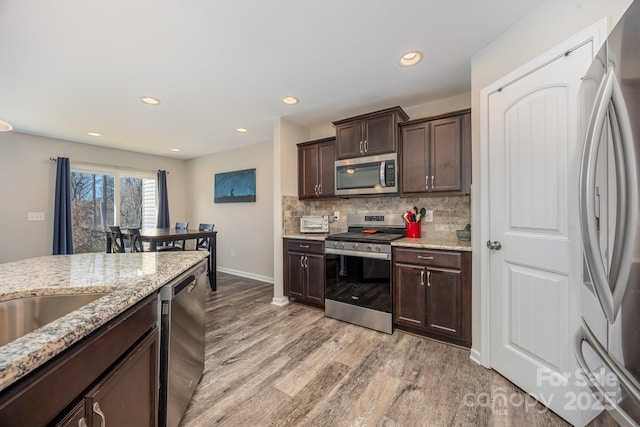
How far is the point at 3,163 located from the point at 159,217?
2.18 metres

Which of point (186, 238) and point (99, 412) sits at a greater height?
point (186, 238)

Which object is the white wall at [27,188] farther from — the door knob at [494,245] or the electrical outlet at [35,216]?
the door knob at [494,245]

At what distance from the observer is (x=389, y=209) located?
3.08 meters

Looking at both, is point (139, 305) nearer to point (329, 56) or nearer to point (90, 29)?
point (90, 29)

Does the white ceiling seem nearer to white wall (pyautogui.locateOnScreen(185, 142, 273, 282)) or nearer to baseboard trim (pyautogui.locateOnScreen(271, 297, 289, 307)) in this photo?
white wall (pyautogui.locateOnScreen(185, 142, 273, 282))

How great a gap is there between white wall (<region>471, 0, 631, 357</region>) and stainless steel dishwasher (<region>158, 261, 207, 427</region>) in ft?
6.59

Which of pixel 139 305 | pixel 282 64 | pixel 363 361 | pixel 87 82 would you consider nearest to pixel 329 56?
pixel 282 64

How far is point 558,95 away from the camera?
1.39m

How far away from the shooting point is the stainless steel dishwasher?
116cm

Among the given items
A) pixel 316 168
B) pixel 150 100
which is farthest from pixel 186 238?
pixel 316 168

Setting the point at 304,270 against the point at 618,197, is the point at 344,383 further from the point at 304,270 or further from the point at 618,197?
the point at 618,197

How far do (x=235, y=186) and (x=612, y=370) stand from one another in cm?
484

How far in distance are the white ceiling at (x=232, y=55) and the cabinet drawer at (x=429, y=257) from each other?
5.28 feet

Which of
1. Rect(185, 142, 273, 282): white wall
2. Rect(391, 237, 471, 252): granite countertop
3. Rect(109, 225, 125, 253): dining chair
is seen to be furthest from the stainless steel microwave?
Rect(109, 225, 125, 253): dining chair
